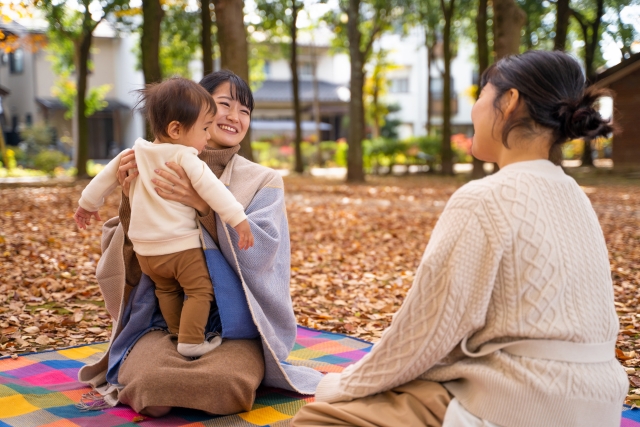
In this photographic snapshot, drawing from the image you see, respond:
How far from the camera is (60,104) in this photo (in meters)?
33.1

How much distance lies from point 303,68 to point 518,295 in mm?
42506

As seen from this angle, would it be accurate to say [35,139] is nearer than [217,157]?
No

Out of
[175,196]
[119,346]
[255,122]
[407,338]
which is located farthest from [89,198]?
[255,122]

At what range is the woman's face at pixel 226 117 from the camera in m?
3.41

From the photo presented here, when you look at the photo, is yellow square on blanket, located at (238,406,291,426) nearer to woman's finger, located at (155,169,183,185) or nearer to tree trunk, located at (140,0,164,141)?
woman's finger, located at (155,169,183,185)

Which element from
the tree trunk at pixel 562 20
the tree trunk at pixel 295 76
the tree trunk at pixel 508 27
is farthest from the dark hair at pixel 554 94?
the tree trunk at pixel 295 76

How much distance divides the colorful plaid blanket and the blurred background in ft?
6.47

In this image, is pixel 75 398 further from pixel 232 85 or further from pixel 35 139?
pixel 35 139

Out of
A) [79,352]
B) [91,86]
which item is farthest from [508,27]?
[91,86]

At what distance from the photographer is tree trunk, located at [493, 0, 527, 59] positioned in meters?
11.5

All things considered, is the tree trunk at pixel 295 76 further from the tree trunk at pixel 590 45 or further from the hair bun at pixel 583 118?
the hair bun at pixel 583 118

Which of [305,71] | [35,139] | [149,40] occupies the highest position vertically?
[305,71]

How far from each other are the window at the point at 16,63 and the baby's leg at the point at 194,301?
3534 centimetres

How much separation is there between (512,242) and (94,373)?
2.42 meters
